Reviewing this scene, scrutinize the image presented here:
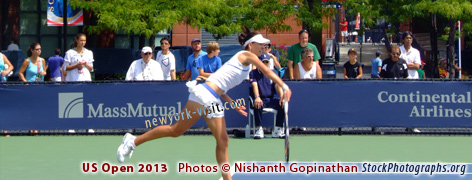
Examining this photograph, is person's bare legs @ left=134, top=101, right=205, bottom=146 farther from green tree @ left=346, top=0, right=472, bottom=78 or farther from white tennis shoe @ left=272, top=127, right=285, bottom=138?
green tree @ left=346, top=0, right=472, bottom=78

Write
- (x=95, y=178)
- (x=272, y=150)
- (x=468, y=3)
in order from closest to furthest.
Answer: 1. (x=95, y=178)
2. (x=272, y=150)
3. (x=468, y=3)

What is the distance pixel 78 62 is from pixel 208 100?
22.1 feet

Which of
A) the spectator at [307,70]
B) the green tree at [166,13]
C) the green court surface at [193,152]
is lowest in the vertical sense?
the green court surface at [193,152]

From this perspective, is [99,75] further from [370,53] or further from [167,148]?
[370,53]

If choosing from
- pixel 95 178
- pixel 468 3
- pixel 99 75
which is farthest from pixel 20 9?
pixel 95 178

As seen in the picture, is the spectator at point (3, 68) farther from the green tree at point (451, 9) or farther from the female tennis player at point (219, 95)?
the green tree at point (451, 9)

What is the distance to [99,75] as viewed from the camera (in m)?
26.3

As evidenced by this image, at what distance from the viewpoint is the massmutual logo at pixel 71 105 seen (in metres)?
14.1

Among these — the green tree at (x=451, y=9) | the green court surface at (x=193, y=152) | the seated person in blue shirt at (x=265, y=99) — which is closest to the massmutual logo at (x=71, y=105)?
the green court surface at (x=193, y=152)

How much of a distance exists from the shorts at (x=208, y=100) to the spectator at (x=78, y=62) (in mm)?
6501

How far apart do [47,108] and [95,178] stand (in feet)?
17.2

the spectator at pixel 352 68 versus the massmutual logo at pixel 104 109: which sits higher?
the spectator at pixel 352 68

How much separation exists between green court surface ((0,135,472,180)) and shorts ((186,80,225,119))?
51.4 inches

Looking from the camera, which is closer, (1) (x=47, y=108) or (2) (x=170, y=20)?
(1) (x=47, y=108)
